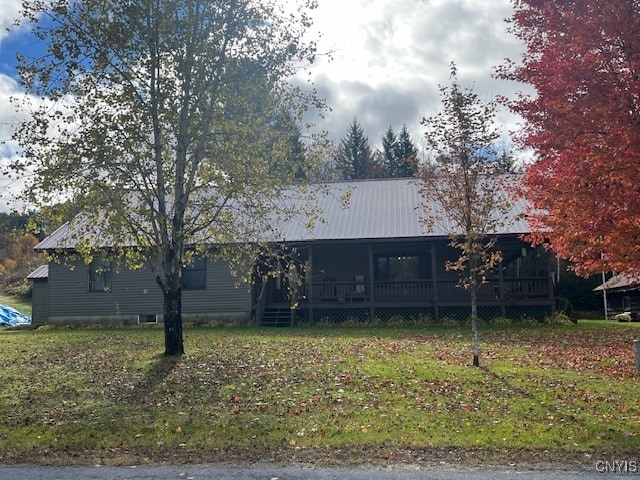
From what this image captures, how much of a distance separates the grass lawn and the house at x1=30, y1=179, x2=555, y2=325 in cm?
687

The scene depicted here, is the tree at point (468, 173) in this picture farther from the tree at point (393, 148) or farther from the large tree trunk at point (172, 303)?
the tree at point (393, 148)

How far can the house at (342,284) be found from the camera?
22.7 metres

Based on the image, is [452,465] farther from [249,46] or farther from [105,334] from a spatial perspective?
[105,334]

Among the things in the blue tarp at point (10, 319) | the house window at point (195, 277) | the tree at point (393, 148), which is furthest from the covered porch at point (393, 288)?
the tree at point (393, 148)

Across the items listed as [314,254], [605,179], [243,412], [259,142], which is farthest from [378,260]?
[243,412]

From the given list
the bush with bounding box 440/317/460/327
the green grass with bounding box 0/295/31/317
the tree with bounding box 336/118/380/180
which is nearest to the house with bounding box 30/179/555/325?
the bush with bounding box 440/317/460/327

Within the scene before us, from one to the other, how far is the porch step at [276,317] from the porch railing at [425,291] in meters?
1.00

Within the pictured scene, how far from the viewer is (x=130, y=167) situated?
1209cm

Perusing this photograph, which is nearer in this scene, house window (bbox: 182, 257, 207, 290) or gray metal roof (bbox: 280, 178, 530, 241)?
gray metal roof (bbox: 280, 178, 530, 241)

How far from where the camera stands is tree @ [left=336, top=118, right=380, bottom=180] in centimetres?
5681

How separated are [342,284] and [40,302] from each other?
14.2 metres

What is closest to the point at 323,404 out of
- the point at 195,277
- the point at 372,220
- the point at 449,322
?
the point at 449,322

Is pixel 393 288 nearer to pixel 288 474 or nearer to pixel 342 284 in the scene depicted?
pixel 342 284

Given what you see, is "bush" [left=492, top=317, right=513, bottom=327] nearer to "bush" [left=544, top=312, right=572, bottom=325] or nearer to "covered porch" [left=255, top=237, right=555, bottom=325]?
"covered porch" [left=255, top=237, right=555, bottom=325]
